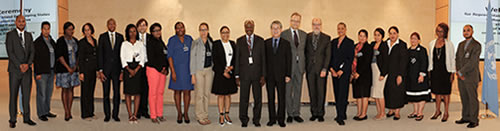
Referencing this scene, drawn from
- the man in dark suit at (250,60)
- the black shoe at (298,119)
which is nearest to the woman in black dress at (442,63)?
the black shoe at (298,119)

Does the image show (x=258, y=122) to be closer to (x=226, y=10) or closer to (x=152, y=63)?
(x=152, y=63)

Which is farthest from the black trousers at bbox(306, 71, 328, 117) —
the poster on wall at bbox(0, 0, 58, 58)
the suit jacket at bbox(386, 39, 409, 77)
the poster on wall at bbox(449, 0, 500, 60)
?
the poster on wall at bbox(0, 0, 58, 58)

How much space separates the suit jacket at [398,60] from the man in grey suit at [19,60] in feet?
16.3

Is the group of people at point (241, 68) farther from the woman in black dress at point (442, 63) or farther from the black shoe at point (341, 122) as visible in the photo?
the black shoe at point (341, 122)

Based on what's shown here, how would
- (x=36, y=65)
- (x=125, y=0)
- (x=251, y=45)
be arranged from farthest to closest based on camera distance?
1. (x=125, y=0)
2. (x=36, y=65)
3. (x=251, y=45)

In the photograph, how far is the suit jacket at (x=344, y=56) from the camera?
5.58 m

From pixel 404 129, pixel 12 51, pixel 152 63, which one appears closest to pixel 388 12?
pixel 404 129

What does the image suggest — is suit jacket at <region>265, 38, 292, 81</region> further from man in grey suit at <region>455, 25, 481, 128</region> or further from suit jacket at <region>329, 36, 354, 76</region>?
man in grey suit at <region>455, 25, 481, 128</region>

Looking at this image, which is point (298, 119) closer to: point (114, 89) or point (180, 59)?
point (180, 59)

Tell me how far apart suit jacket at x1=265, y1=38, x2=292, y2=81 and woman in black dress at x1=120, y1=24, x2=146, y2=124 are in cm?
170

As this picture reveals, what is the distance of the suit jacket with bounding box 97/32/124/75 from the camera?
5484mm

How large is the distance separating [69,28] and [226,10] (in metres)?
4.88

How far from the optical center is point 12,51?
5195mm

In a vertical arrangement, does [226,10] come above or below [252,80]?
above
